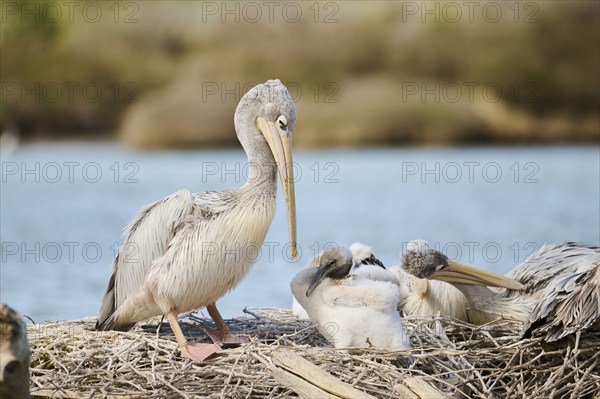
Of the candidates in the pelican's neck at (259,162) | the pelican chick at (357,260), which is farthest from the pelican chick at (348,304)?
the pelican's neck at (259,162)

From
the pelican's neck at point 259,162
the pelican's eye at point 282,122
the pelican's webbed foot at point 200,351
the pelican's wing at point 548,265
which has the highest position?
the pelican's eye at point 282,122

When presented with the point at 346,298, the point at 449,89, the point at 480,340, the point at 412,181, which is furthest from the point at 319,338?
the point at 449,89

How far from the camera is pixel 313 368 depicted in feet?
12.0

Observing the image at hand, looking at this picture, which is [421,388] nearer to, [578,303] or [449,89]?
[578,303]

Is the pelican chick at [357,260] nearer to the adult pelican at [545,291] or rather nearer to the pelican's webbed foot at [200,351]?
the adult pelican at [545,291]

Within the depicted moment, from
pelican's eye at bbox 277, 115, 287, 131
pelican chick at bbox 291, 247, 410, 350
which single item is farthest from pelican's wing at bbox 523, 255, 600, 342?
pelican's eye at bbox 277, 115, 287, 131

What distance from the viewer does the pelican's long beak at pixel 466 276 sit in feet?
16.1

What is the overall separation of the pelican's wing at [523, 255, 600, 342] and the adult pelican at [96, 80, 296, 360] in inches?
42.8

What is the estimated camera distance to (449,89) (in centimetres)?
1877

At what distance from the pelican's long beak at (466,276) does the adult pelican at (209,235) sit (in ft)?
3.11

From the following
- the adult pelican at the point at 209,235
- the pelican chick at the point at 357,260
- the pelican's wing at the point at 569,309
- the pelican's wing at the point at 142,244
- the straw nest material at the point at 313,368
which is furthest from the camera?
the pelican chick at the point at 357,260

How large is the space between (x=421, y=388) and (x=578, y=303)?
2.75ft

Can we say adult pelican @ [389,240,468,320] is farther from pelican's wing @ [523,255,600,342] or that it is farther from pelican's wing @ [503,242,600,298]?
pelican's wing @ [523,255,600,342]

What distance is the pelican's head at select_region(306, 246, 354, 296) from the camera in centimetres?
435
